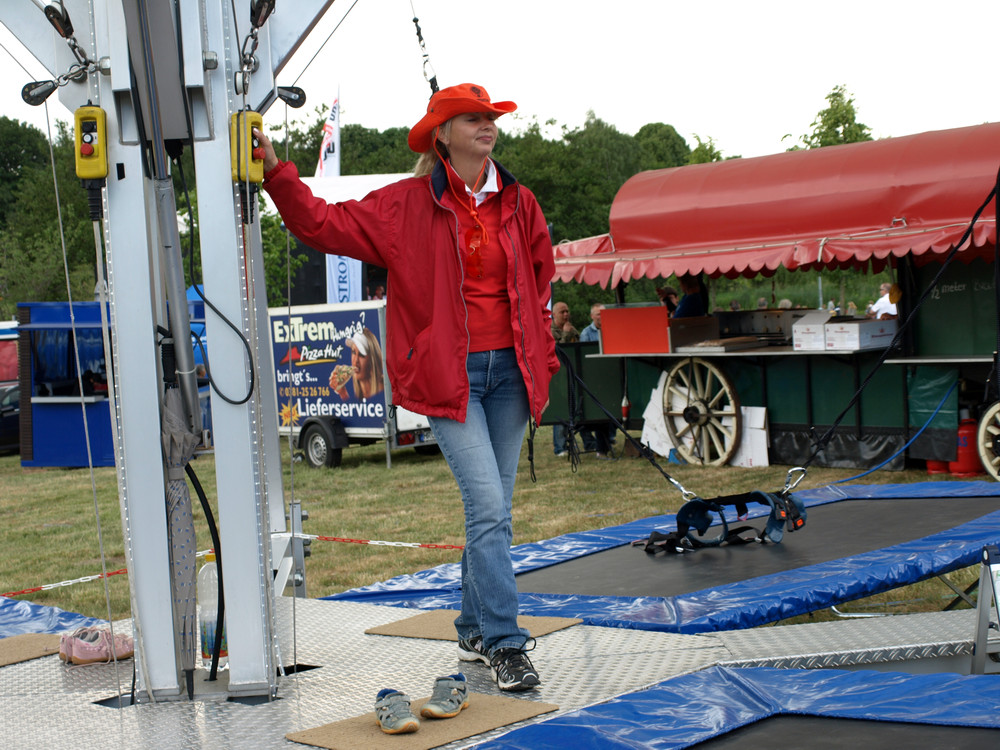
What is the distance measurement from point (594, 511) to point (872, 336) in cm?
354

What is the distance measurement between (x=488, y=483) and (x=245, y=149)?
1.30m

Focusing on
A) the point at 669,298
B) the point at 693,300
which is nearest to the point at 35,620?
the point at 693,300

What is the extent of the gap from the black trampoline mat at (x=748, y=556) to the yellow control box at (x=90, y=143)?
2.80 m

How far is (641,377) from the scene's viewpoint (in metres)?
12.6

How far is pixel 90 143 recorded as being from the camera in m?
3.20

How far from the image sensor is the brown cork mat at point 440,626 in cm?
414

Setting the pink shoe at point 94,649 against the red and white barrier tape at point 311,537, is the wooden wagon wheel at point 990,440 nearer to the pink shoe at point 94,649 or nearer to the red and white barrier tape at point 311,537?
the red and white barrier tape at point 311,537

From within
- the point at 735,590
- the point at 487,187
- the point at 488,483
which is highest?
the point at 487,187

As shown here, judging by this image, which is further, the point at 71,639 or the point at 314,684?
the point at 71,639

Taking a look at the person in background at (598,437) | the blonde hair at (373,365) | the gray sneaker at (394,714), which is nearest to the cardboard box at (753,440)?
the person in background at (598,437)

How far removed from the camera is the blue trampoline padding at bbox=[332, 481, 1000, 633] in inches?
167

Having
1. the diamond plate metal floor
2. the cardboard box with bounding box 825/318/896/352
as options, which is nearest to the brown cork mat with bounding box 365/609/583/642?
the diamond plate metal floor

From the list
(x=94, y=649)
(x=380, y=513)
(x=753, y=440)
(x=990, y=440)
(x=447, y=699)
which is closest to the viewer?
(x=447, y=699)

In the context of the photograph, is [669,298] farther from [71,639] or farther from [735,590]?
[71,639]
